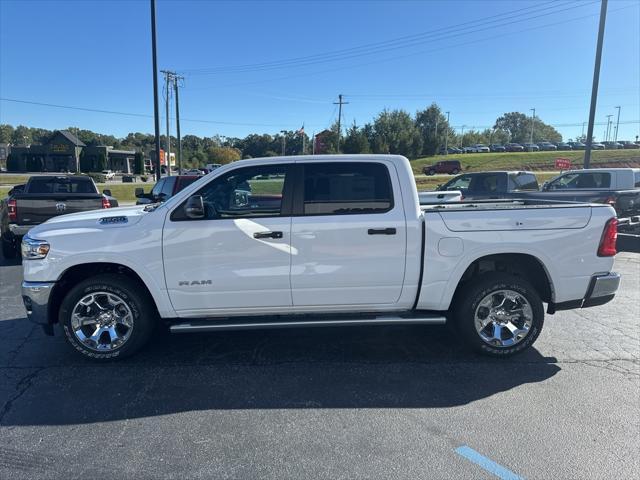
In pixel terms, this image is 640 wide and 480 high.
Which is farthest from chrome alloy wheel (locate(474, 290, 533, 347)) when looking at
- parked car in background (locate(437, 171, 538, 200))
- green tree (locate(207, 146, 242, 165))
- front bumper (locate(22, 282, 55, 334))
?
green tree (locate(207, 146, 242, 165))

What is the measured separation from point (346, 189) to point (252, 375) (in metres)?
1.90

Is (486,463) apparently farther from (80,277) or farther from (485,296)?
(80,277)

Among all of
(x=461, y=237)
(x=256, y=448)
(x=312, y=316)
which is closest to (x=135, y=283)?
(x=312, y=316)

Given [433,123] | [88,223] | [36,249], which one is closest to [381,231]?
[88,223]

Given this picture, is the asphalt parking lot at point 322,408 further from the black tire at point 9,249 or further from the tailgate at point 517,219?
the black tire at point 9,249

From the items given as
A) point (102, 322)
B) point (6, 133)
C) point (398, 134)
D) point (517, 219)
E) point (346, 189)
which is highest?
point (6, 133)

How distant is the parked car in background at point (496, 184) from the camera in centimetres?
1358

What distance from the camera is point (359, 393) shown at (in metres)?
3.68

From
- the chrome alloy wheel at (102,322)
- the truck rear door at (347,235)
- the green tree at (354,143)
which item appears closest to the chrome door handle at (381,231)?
the truck rear door at (347,235)

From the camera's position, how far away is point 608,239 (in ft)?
13.9

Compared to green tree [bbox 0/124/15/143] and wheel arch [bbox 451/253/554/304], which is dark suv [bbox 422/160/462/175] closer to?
wheel arch [bbox 451/253/554/304]

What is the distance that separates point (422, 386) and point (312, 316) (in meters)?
1.17

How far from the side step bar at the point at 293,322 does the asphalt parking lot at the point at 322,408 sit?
39cm

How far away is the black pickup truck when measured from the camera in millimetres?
8391
